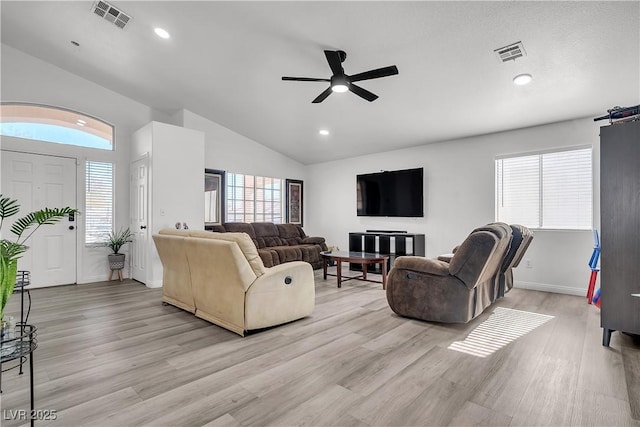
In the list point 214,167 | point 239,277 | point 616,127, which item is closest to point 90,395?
point 239,277

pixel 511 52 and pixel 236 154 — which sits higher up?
pixel 511 52

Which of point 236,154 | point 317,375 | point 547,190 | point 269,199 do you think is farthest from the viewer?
point 269,199

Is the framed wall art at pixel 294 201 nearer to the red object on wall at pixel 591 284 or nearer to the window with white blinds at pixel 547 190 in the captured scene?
the window with white blinds at pixel 547 190

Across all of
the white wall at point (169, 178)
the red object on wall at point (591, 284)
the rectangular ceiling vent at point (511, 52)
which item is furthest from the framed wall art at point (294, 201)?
the red object on wall at point (591, 284)

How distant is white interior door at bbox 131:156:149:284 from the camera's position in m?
5.03

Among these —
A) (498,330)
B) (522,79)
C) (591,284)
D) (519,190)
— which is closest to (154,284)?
(498,330)

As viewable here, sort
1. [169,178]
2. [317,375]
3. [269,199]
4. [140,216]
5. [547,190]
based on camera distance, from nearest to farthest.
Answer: [317,375] < [547,190] < [169,178] < [140,216] < [269,199]

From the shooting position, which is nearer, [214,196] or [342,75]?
[342,75]

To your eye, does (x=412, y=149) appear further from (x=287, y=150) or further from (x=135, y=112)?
(x=135, y=112)

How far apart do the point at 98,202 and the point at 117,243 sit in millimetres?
802

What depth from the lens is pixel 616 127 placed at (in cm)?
255

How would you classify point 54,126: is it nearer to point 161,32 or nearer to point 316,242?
point 161,32

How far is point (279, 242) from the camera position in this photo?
686 cm

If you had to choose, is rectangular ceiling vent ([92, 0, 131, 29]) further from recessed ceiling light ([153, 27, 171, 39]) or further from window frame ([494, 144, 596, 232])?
window frame ([494, 144, 596, 232])
